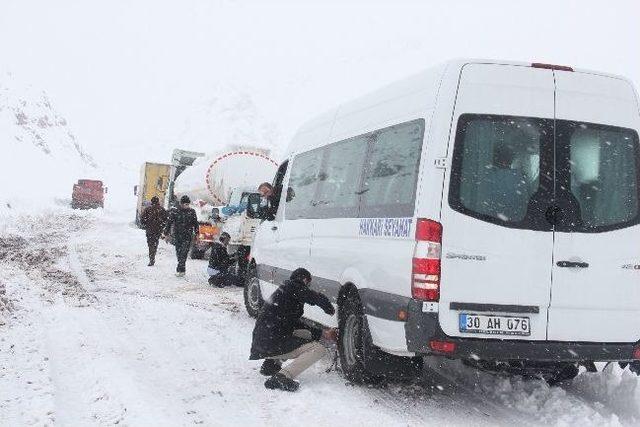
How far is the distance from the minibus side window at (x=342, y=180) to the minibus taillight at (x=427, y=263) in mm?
1311

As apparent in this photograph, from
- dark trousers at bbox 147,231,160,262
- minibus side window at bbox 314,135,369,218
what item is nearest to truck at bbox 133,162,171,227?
dark trousers at bbox 147,231,160,262

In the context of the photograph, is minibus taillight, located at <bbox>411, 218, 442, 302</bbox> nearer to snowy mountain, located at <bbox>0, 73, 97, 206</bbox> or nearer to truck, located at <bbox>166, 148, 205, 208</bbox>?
truck, located at <bbox>166, 148, 205, 208</bbox>

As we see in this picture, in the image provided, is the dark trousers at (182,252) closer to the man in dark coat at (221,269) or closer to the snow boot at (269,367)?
the man in dark coat at (221,269)

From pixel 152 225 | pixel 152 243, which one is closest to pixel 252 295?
pixel 152 243

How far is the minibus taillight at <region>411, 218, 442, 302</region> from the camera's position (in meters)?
4.95

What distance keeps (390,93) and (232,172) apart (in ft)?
44.8

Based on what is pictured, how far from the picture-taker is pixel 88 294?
10594 millimetres

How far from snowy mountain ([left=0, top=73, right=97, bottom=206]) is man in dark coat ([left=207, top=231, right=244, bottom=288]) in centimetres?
3342

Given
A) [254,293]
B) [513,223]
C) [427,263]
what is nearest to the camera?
[427,263]

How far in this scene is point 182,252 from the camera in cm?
1430

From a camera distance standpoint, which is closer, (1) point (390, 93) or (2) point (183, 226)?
(1) point (390, 93)

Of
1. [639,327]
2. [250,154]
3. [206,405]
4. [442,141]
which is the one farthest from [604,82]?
[250,154]

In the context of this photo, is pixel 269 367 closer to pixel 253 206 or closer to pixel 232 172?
pixel 253 206

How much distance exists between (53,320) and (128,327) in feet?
3.02
